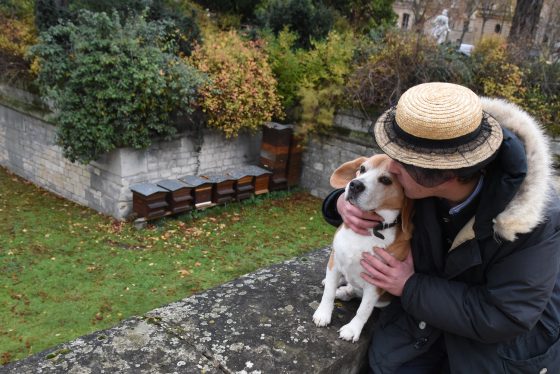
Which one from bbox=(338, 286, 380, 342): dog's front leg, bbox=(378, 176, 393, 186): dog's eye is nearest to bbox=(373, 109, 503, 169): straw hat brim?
bbox=(378, 176, 393, 186): dog's eye

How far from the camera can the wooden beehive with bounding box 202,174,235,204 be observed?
7.71m

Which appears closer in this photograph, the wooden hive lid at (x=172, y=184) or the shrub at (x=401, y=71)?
the wooden hive lid at (x=172, y=184)

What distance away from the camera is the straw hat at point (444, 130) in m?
1.35

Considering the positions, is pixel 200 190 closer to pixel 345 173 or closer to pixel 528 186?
pixel 345 173

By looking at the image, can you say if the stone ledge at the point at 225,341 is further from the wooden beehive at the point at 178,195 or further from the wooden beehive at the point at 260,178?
the wooden beehive at the point at 260,178

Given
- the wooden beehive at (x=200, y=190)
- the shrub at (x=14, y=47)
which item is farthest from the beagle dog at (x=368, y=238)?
the shrub at (x=14, y=47)

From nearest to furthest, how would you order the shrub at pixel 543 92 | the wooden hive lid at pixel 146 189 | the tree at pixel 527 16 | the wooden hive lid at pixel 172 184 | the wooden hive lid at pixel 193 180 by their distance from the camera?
the shrub at pixel 543 92 → the wooden hive lid at pixel 146 189 → the wooden hive lid at pixel 172 184 → the wooden hive lid at pixel 193 180 → the tree at pixel 527 16

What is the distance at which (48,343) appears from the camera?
4.19 m

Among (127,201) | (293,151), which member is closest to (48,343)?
(127,201)

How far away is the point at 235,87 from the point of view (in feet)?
25.0

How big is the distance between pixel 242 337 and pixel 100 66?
19.3 ft

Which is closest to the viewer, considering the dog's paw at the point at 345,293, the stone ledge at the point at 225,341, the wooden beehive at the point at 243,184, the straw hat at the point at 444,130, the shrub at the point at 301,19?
the straw hat at the point at 444,130

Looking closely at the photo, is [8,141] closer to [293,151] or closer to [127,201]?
[127,201]

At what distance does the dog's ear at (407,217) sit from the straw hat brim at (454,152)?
1.23ft
